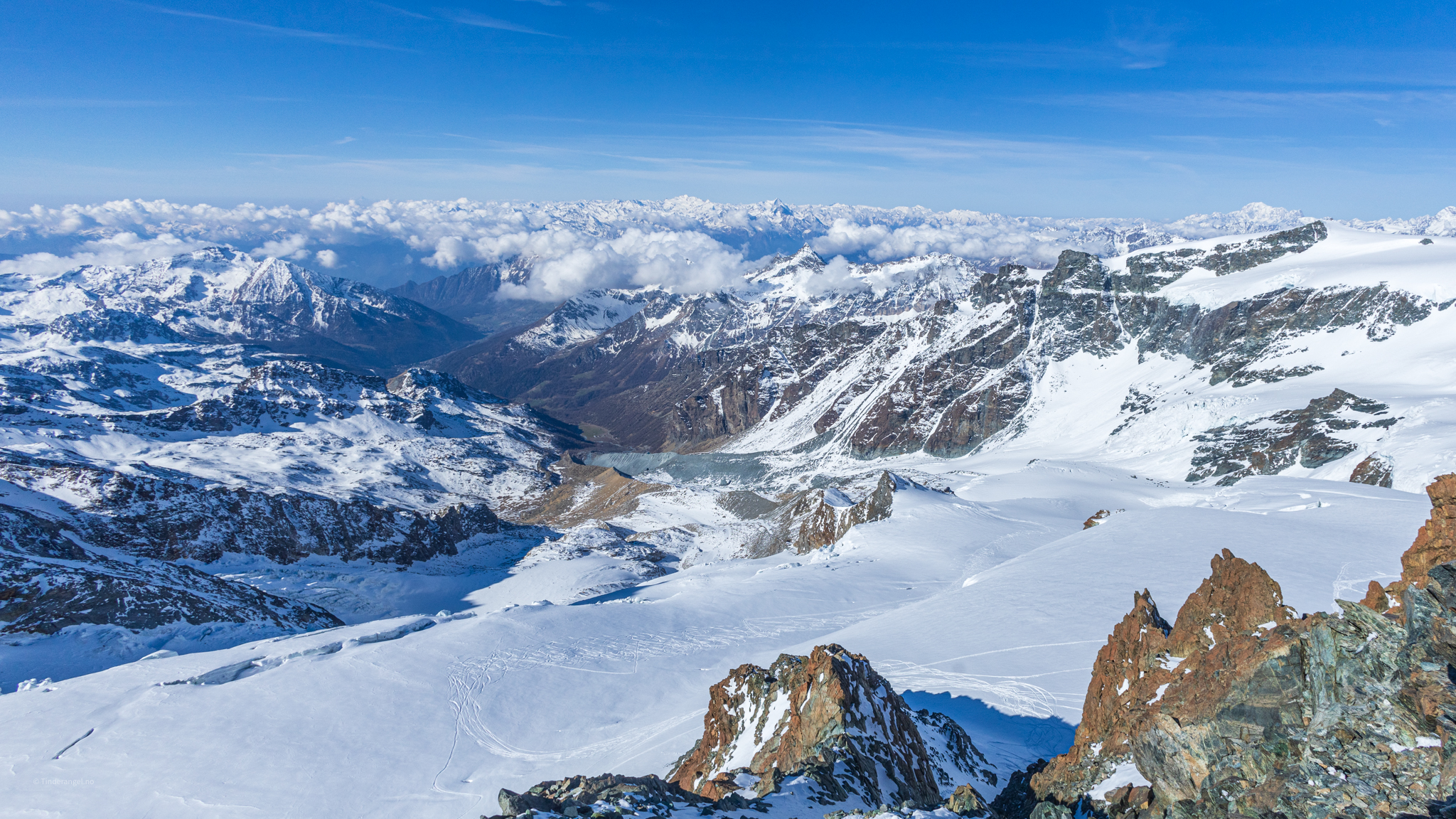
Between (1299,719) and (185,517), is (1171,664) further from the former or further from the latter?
(185,517)

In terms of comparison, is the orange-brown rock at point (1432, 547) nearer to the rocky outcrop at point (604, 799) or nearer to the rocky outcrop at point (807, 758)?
the rocky outcrop at point (807, 758)

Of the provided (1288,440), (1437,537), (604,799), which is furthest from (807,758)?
(1288,440)

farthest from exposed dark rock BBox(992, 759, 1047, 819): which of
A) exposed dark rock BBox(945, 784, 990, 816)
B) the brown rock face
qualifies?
the brown rock face

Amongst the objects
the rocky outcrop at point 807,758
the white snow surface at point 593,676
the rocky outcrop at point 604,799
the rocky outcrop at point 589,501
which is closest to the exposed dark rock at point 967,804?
the rocky outcrop at point 807,758

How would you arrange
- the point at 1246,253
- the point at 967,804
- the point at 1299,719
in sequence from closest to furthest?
the point at 1299,719, the point at 967,804, the point at 1246,253

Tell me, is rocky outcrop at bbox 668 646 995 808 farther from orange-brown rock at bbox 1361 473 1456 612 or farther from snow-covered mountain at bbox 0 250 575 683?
snow-covered mountain at bbox 0 250 575 683

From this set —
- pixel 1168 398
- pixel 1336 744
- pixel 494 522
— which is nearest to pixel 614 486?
pixel 494 522

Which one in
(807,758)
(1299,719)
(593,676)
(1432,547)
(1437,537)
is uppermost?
(1437,537)
